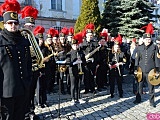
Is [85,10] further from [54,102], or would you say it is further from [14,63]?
[14,63]

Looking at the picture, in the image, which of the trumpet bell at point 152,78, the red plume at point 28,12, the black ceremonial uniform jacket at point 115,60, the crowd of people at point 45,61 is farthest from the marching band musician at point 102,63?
the red plume at point 28,12

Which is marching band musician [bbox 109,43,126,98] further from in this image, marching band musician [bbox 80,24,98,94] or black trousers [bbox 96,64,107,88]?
black trousers [bbox 96,64,107,88]

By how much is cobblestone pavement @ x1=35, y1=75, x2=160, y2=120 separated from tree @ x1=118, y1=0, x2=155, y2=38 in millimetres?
10743

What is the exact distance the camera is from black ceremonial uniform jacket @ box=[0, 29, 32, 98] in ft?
13.4

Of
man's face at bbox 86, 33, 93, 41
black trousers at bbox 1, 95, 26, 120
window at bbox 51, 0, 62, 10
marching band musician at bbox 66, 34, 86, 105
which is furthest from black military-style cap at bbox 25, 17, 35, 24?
window at bbox 51, 0, 62, 10

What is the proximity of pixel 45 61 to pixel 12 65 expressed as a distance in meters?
2.24

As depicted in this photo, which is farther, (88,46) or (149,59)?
(88,46)

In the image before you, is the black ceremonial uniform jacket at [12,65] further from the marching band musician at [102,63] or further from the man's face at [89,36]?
the marching band musician at [102,63]

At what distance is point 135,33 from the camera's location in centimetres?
1916

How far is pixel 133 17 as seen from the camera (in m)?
19.6

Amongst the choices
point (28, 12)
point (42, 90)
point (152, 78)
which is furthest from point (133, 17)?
point (28, 12)

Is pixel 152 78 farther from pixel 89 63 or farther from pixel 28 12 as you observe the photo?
pixel 28 12

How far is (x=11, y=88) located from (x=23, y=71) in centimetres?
34

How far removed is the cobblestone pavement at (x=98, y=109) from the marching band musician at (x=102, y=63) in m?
0.99
